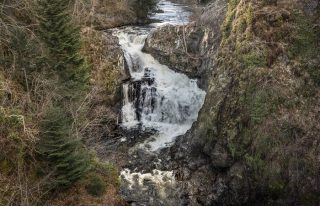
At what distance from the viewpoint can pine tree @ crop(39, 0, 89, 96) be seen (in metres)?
14.1

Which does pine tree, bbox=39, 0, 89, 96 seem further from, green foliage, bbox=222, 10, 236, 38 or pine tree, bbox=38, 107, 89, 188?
green foliage, bbox=222, 10, 236, 38

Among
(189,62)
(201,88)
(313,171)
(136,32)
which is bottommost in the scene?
(313,171)

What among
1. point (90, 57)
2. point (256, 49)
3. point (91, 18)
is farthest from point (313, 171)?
point (91, 18)

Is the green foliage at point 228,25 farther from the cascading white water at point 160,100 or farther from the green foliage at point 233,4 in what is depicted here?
the cascading white water at point 160,100

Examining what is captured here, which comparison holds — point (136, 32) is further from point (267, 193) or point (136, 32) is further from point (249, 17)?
point (267, 193)

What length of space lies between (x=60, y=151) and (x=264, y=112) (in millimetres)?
7578

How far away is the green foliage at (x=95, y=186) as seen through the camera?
13461 mm

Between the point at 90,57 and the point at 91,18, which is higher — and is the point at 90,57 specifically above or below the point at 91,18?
below

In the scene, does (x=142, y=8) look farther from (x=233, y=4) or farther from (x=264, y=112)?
(x=264, y=112)

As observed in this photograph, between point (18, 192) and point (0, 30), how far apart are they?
18.2 feet

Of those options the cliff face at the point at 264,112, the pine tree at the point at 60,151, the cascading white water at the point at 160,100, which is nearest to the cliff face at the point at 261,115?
the cliff face at the point at 264,112

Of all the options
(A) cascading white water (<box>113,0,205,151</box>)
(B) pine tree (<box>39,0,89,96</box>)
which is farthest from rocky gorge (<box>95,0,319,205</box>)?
(B) pine tree (<box>39,0,89,96</box>)

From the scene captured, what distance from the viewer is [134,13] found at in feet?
95.9

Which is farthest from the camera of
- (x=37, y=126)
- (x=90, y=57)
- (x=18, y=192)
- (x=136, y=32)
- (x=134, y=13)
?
(x=134, y=13)
